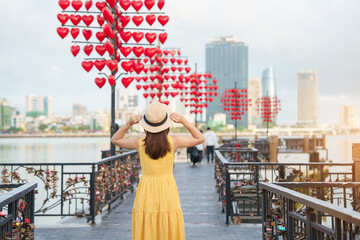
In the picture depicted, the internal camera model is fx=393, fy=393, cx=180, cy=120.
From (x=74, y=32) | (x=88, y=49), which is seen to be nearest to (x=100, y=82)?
(x=88, y=49)

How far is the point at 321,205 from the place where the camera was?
9.99 feet

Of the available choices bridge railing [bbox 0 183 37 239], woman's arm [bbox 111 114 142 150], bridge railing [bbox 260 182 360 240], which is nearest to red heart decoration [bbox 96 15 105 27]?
bridge railing [bbox 0 183 37 239]

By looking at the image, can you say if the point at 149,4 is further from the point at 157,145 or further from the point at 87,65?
the point at 157,145

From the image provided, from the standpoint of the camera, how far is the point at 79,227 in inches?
274

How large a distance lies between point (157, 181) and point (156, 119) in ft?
2.07

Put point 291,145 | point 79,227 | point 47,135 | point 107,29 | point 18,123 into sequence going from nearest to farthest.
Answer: point 79,227, point 107,29, point 291,145, point 47,135, point 18,123

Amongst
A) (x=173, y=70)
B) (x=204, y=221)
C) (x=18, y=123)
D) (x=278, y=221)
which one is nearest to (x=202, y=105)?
(x=173, y=70)

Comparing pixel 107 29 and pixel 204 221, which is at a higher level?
pixel 107 29

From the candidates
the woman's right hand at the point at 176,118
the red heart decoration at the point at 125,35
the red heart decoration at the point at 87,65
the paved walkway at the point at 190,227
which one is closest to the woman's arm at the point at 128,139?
the woman's right hand at the point at 176,118

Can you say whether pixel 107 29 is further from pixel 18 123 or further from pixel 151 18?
pixel 18 123

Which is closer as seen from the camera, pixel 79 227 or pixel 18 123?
pixel 79 227

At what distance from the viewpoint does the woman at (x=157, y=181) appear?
3.76 metres

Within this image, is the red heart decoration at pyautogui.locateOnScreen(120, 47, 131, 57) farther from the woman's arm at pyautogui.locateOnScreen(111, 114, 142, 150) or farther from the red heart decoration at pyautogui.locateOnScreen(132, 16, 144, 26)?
the woman's arm at pyautogui.locateOnScreen(111, 114, 142, 150)

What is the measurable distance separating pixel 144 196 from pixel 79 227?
359cm
